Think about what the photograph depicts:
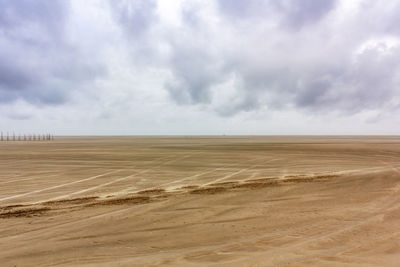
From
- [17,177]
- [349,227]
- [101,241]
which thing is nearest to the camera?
[101,241]

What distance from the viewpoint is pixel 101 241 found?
4992mm

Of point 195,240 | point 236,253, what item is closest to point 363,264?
point 236,253

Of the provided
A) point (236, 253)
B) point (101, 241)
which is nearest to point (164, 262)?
point (236, 253)

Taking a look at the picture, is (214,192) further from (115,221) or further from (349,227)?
(349,227)

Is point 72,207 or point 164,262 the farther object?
point 72,207

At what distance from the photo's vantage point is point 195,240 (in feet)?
16.4

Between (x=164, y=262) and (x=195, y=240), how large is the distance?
104 centimetres

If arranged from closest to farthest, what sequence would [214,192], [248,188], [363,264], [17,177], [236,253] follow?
1. [363,264]
2. [236,253]
3. [214,192]
4. [248,188]
5. [17,177]

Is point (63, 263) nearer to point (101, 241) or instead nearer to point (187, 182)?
point (101, 241)

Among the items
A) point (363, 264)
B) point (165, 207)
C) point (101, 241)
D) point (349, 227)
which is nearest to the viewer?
point (363, 264)

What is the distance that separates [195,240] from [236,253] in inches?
40.3

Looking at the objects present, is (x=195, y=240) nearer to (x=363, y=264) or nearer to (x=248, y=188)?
(x=363, y=264)

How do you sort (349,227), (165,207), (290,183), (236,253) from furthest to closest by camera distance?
(290,183) < (165,207) < (349,227) < (236,253)

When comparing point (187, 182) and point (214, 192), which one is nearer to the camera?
point (214, 192)
